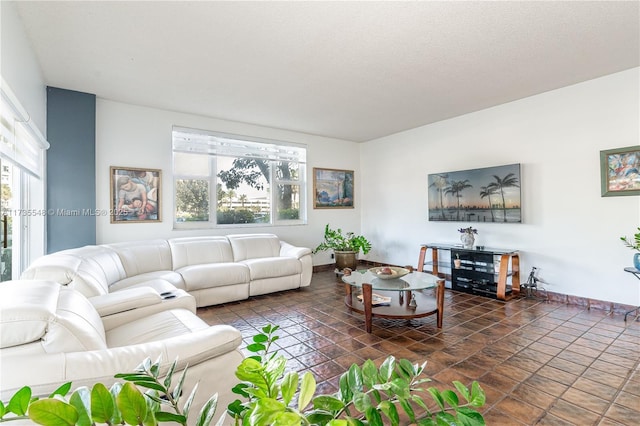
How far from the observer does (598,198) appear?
11.7 ft

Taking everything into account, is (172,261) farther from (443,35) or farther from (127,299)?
(443,35)

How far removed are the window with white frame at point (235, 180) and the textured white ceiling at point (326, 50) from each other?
791mm

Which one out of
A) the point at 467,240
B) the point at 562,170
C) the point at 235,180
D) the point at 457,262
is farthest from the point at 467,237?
the point at 235,180

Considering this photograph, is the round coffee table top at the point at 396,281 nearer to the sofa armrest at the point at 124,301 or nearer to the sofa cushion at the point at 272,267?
the sofa cushion at the point at 272,267

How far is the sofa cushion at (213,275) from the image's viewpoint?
3.73 metres

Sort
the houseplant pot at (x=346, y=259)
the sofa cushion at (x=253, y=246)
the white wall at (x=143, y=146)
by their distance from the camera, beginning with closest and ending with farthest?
the white wall at (x=143, y=146)
the sofa cushion at (x=253, y=246)
the houseplant pot at (x=346, y=259)

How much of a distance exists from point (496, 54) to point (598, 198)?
214 cm

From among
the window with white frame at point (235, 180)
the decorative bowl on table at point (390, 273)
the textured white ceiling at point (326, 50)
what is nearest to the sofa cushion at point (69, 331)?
the textured white ceiling at point (326, 50)

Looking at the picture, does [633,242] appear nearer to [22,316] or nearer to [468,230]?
[468,230]

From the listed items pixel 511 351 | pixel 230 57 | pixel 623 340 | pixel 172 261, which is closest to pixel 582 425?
pixel 511 351

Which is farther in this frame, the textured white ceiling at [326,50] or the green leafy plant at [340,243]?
the green leafy plant at [340,243]

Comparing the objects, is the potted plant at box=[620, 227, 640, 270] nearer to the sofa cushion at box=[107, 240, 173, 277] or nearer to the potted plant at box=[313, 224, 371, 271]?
the potted plant at box=[313, 224, 371, 271]

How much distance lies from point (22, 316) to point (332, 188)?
5.47 meters

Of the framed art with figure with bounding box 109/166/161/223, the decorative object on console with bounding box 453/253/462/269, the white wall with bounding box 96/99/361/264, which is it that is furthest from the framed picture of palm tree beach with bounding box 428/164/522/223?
the framed art with figure with bounding box 109/166/161/223
